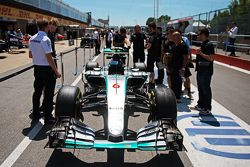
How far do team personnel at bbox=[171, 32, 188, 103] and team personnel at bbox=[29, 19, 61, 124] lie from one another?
2.80 m

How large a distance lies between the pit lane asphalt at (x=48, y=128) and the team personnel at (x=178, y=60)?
1335 millimetres

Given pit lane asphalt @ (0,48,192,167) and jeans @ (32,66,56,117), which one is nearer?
pit lane asphalt @ (0,48,192,167)

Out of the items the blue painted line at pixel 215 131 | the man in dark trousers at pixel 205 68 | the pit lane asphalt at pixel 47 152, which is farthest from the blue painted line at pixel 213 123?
the pit lane asphalt at pixel 47 152

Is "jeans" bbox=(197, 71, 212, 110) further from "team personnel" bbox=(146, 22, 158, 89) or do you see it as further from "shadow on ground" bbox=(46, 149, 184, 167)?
"team personnel" bbox=(146, 22, 158, 89)

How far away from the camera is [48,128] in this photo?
5707mm

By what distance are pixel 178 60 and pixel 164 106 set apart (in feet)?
9.13

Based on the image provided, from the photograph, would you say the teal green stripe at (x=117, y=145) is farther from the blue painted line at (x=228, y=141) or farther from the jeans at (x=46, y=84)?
the jeans at (x=46, y=84)

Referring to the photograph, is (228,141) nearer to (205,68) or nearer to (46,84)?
(205,68)

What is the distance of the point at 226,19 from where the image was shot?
71.7 ft

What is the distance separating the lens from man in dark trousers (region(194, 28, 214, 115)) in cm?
649

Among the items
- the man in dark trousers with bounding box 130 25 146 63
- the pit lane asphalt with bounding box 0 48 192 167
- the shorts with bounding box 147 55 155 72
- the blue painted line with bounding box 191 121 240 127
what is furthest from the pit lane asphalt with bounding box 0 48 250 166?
the man in dark trousers with bounding box 130 25 146 63

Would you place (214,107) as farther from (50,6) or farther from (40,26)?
(50,6)

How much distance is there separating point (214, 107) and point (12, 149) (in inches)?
183

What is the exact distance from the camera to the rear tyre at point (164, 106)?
187 inches
